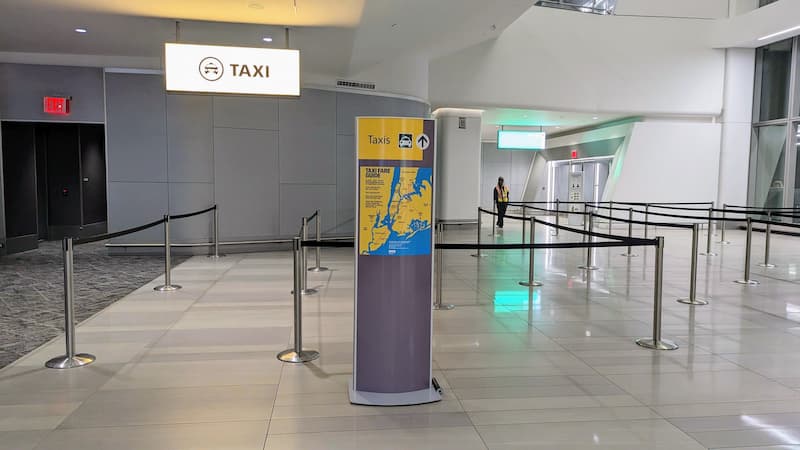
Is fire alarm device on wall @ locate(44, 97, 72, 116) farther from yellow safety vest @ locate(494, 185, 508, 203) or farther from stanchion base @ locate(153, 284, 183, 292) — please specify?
yellow safety vest @ locate(494, 185, 508, 203)

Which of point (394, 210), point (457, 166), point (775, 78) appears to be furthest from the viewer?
point (775, 78)

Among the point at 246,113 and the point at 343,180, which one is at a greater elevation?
the point at 246,113

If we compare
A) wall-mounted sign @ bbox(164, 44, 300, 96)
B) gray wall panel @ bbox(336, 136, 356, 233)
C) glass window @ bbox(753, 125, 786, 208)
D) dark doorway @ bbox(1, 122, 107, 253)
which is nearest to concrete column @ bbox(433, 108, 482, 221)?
gray wall panel @ bbox(336, 136, 356, 233)

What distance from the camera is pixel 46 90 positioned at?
36.1 ft

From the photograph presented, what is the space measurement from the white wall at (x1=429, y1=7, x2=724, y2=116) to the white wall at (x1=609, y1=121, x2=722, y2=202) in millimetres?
684

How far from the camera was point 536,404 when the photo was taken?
389 centimetres

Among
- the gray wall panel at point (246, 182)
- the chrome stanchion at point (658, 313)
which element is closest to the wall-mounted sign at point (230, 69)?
the gray wall panel at point (246, 182)

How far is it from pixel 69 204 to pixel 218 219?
6.23m

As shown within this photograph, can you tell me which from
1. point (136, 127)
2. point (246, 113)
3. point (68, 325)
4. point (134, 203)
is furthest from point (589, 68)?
A: point (68, 325)

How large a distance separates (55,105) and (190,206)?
3267 millimetres

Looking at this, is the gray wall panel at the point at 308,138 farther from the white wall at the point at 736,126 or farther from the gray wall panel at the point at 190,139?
the white wall at the point at 736,126

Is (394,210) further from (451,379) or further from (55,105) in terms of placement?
(55,105)

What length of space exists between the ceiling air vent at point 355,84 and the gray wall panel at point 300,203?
2276mm

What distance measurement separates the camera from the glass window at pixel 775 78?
18.0 metres
